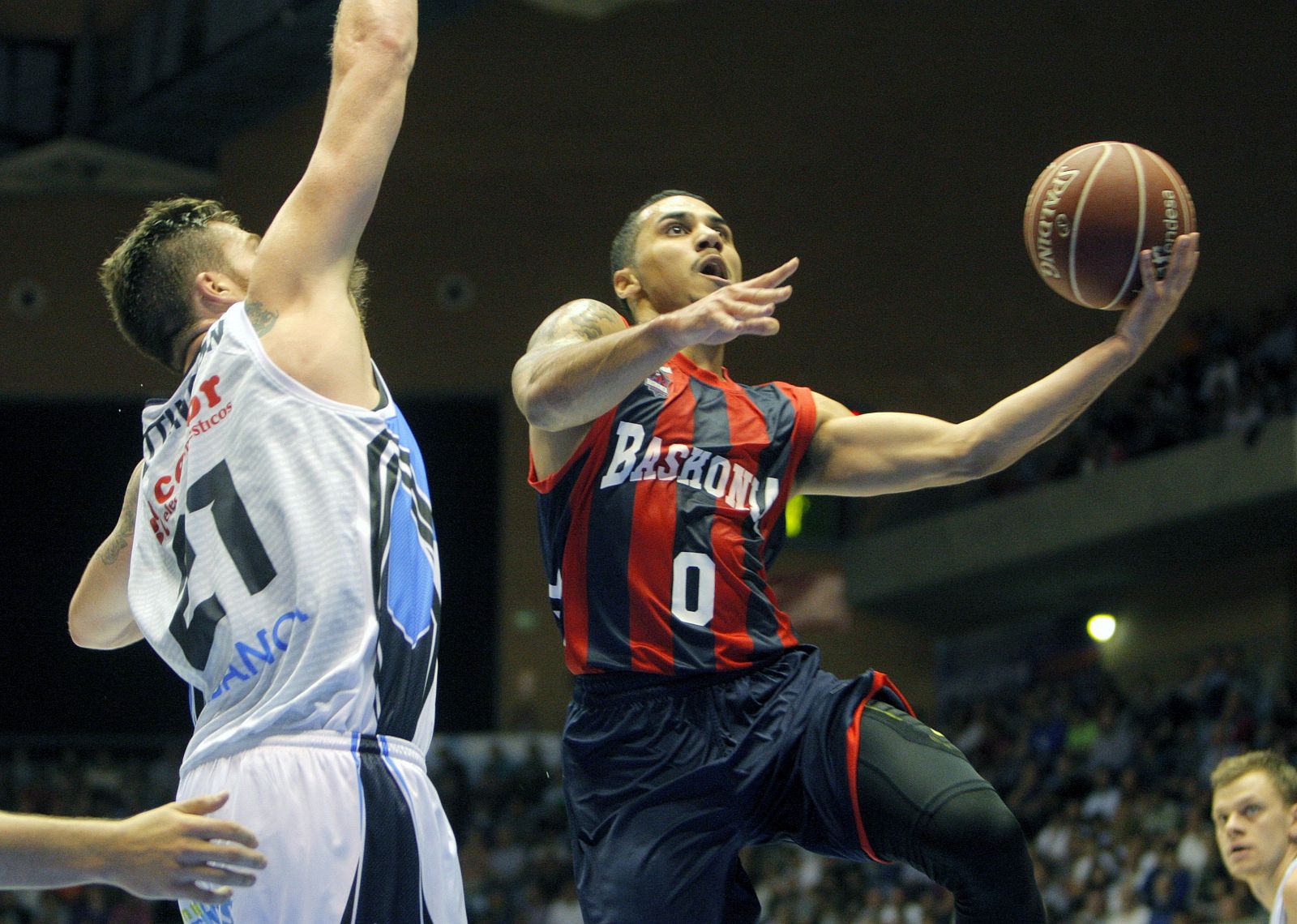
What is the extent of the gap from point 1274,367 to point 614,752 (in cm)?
1631

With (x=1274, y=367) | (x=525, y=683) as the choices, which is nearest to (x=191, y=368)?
(x=1274, y=367)

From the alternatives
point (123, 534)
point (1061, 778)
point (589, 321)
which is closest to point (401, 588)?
point (123, 534)

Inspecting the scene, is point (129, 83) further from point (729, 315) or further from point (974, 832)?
point (974, 832)

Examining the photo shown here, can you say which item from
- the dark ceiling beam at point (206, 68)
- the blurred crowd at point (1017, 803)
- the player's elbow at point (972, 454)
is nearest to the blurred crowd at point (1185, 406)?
the blurred crowd at point (1017, 803)

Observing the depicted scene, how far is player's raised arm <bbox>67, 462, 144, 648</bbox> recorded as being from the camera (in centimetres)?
354

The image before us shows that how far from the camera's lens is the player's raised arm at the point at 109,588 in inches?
139

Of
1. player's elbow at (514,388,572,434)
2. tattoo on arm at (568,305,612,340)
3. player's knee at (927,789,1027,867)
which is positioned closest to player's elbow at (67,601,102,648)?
player's elbow at (514,388,572,434)

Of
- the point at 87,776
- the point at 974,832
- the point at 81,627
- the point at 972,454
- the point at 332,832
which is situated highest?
the point at 972,454

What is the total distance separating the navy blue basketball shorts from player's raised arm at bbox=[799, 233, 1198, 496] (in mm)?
702

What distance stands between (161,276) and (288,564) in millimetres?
734

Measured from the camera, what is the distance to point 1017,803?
17.7 metres

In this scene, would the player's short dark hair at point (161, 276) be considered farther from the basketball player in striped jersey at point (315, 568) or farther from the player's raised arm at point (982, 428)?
the player's raised arm at point (982, 428)

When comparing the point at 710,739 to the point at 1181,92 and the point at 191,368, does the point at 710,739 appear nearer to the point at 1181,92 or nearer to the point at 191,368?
the point at 191,368

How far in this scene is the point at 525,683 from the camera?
72.3ft
